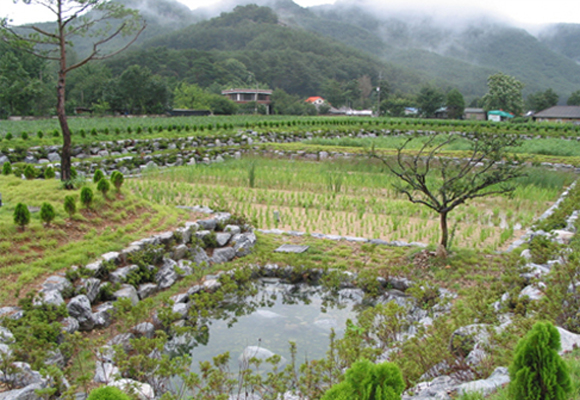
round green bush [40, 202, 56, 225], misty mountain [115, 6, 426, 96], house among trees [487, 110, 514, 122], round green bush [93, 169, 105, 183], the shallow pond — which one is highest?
misty mountain [115, 6, 426, 96]

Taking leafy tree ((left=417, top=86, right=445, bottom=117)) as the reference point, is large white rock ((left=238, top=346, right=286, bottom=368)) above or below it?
below

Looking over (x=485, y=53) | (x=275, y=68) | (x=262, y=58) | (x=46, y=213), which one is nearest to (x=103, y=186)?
(x=46, y=213)

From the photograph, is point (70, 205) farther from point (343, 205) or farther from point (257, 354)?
point (343, 205)

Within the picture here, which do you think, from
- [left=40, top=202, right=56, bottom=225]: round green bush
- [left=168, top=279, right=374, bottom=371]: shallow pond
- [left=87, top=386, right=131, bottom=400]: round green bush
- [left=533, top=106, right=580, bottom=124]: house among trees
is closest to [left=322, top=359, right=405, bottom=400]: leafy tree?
[left=87, top=386, right=131, bottom=400]: round green bush

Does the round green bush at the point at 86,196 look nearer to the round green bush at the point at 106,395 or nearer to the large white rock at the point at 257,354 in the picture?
the large white rock at the point at 257,354

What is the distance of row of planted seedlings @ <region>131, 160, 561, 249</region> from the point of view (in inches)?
341

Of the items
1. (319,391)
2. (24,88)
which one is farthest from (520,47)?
(319,391)

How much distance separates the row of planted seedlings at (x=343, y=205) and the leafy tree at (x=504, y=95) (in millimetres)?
50372

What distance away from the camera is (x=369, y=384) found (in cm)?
226

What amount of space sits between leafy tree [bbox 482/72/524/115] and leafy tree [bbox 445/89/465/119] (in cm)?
326

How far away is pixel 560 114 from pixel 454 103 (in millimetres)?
13178

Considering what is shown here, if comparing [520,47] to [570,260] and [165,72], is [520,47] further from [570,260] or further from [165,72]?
[570,260]

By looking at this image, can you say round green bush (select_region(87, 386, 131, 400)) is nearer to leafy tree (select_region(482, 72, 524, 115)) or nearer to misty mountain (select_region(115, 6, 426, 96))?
leafy tree (select_region(482, 72, 524, 115))

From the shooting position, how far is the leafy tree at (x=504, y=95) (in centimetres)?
5756
